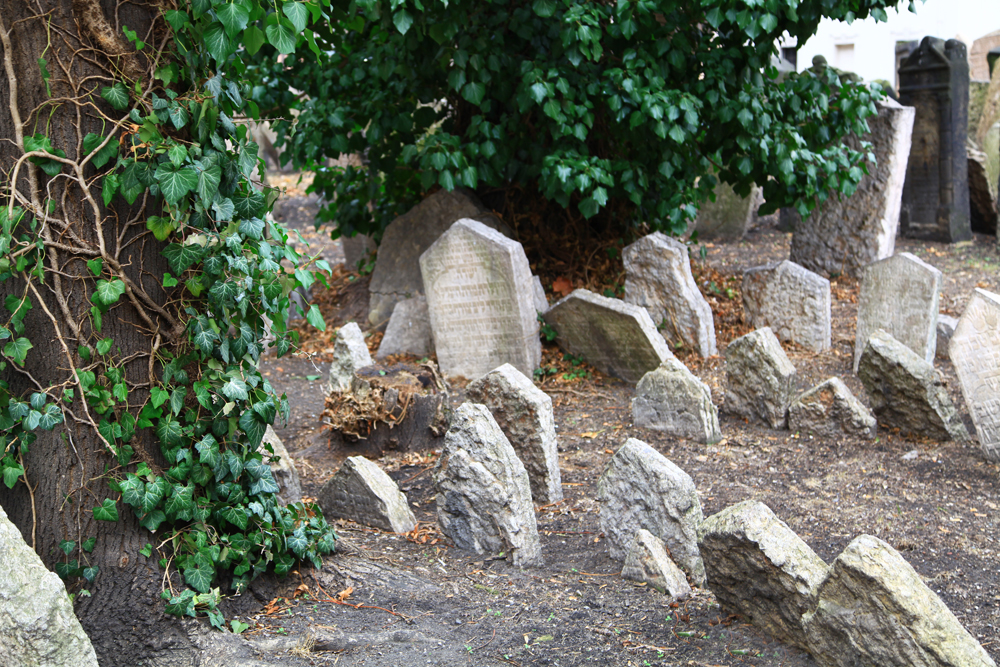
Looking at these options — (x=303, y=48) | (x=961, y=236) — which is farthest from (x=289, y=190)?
(x=961, y=236)

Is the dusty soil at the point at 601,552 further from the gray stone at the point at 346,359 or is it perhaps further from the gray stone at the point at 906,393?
the gray stone at the point at 346,359

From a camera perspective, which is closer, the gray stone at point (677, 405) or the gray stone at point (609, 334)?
the gray stone at point (677, 405)

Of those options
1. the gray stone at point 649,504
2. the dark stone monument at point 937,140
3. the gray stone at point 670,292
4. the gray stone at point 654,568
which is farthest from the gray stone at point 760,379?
the dark stone monument at point 937,140

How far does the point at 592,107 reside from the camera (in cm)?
639

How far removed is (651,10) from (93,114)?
14.6 feet

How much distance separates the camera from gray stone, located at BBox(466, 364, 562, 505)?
168 inches

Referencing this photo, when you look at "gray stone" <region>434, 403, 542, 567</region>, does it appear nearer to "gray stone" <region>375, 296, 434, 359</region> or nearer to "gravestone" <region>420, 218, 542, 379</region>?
"gravestone" <region>420, 218, 542, 379</region>

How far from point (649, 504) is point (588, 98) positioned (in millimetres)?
4159

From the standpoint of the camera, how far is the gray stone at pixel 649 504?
11.5 ft

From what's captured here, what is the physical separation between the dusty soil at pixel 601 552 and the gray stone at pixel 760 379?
12 centimetres

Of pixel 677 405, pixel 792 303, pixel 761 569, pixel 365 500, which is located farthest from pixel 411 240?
pixel 761 569

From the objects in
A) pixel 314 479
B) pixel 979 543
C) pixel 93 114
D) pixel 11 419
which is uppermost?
pixel 93 114

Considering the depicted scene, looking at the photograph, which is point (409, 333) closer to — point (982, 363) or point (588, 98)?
point (588, 98)

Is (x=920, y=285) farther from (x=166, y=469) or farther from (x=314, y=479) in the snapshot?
(x=166, y=469)
